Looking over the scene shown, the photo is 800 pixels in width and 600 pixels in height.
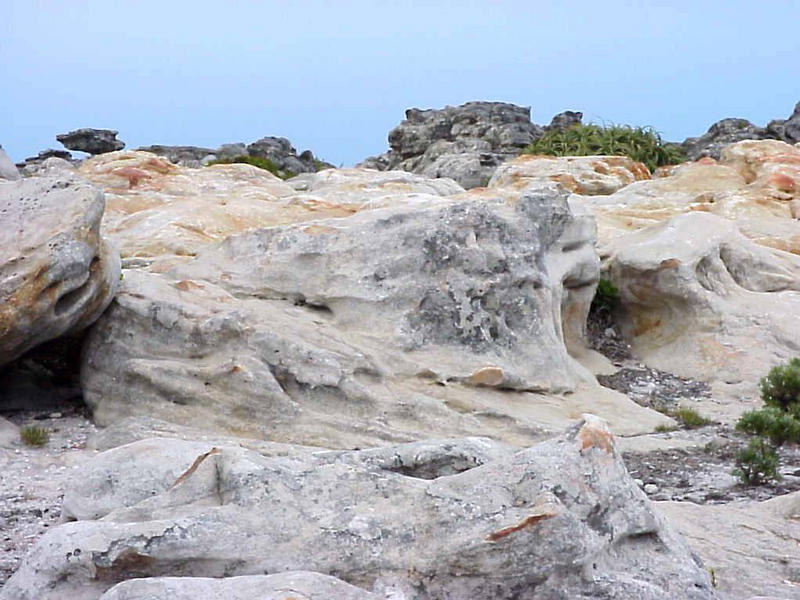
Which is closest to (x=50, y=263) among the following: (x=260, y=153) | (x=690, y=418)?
(x=690, y=418)

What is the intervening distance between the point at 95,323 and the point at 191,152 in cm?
4338

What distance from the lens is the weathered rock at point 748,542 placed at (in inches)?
257

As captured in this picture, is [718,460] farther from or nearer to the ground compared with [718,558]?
nearer to the ground

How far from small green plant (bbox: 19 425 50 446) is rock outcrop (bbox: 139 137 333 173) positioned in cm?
3941

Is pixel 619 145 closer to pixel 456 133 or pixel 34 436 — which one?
pixel 456 133

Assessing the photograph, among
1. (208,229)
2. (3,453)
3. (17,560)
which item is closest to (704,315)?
(208,229)

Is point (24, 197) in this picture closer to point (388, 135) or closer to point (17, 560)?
point (17, 560)

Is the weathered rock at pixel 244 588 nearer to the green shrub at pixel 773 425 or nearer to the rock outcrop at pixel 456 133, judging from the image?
the green shrub at pixel 773 425

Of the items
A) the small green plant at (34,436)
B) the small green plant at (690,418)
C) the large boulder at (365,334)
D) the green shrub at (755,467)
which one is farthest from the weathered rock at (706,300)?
the small green plant at (34,436)

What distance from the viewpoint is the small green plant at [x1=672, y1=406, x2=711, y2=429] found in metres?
13.0

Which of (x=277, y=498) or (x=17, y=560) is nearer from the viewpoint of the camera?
(x=277, y=498)

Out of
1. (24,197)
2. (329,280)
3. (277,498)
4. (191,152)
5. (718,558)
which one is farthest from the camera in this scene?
(191,152)

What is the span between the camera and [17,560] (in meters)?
7.27

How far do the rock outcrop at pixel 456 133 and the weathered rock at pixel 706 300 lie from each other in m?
30.8
